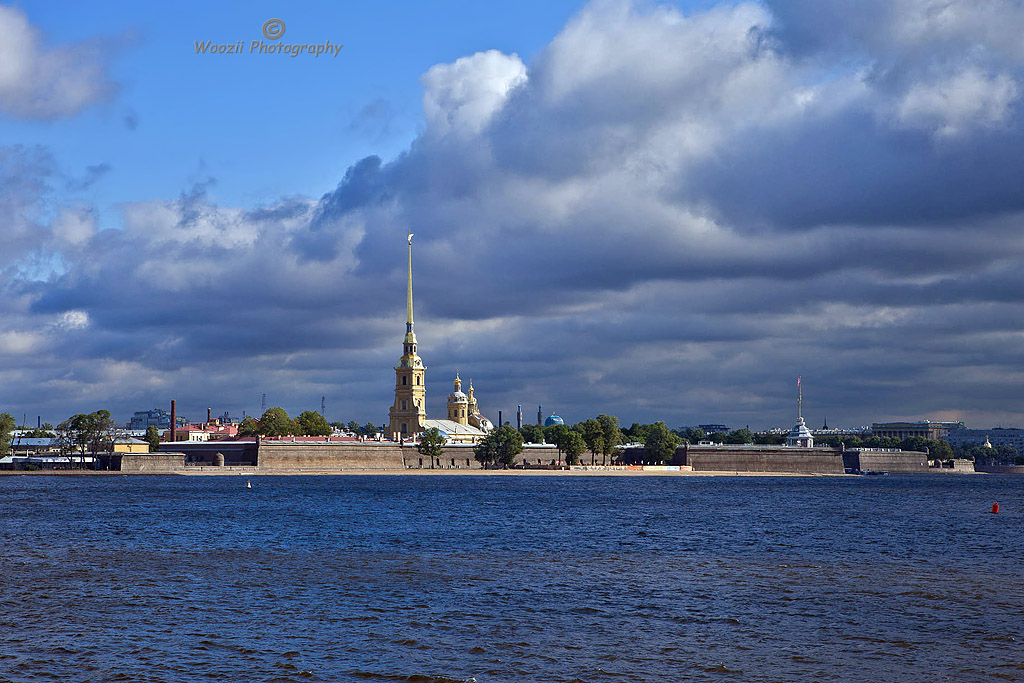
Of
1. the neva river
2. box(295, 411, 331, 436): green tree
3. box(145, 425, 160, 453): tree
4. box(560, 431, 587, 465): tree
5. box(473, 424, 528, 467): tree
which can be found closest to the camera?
the neva river

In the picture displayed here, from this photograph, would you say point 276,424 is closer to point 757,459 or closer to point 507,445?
point 507,445

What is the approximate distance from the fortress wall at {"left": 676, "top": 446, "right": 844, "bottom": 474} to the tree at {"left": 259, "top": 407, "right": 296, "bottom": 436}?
65992mm

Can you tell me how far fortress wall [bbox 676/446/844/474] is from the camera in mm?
173375

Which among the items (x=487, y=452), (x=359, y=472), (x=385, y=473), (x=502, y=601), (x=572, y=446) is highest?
(x=572, y=446)

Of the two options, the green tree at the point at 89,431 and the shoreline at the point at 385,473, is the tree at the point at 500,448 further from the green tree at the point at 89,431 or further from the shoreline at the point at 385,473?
the green tree at the point at 89,431

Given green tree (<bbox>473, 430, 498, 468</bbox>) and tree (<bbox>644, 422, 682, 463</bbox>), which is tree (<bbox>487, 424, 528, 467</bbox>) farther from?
tree (<bbox>644, 422, 682, 463</bbox>)

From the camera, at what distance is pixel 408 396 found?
601ft

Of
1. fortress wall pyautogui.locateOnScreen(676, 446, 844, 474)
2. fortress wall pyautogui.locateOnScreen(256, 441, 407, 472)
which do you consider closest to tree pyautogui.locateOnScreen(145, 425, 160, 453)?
fortress wall pyautogui.locateOnScreen(256, 441, 407, 472)

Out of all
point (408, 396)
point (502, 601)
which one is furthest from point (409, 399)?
point (502, 601)

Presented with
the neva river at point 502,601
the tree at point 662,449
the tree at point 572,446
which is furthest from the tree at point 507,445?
the neva river at point 502,601

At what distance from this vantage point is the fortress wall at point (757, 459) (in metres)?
173

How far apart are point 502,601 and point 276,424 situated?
156290 mm

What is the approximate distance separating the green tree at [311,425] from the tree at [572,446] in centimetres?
5029

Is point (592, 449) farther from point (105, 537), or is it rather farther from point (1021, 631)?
point (1021, 631)
